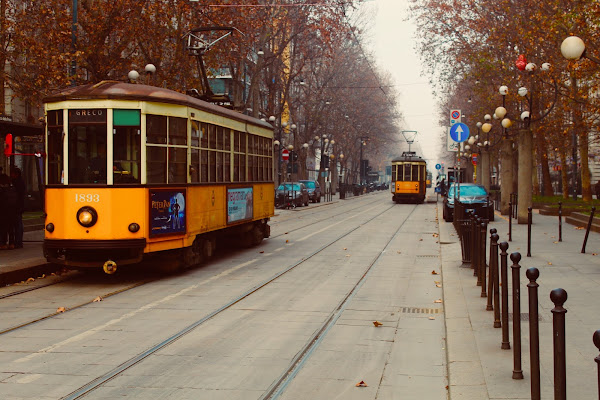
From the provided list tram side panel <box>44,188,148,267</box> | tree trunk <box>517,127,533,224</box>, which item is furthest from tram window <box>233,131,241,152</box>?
tree trunk <box>517,127,533,224</box>

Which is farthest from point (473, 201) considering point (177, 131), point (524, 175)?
point (177, 131)

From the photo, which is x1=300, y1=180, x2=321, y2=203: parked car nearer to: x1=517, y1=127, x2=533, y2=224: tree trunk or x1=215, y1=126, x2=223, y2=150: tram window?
x1=517, y1=127, x2=533, y2=224: tree trunk

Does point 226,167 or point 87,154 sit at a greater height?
point 87,154

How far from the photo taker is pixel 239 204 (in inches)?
688

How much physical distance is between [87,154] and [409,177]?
4614 cm

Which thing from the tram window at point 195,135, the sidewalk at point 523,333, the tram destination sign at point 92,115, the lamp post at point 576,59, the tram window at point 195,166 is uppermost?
the lamp post at point 576,59

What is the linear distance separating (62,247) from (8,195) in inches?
189

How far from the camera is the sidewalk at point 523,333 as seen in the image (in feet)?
20.1

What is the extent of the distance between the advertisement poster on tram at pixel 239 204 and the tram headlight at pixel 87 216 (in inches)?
176

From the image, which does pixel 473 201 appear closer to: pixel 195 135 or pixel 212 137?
pixel 212 137

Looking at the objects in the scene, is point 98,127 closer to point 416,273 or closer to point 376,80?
point 416,273

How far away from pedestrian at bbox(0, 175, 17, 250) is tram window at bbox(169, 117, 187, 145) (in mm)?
4859

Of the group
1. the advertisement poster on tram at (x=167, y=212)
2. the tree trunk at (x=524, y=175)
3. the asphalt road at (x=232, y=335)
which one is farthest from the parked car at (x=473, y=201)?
the advertisement poster on tram at (x=167, y=212)

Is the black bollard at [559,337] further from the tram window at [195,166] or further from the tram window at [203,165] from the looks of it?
the tram window at [203,165]
